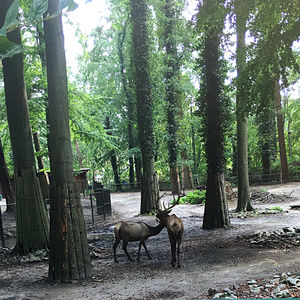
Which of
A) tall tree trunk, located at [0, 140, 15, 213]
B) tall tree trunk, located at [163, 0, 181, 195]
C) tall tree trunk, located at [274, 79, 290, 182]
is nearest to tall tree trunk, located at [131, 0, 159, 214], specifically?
tall tree trunk, located at [163, 0, 181, 195]

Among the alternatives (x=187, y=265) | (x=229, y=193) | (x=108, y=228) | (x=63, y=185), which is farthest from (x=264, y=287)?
(x=229, y=193)

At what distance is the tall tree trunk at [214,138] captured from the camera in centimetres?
1159

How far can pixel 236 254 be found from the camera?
7977 millimetres

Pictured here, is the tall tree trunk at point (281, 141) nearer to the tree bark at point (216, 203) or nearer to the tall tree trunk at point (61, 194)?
the tree bark at point (216, 203)

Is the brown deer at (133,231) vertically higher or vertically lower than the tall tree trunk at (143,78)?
lower

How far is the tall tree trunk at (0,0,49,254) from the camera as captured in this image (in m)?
9.13

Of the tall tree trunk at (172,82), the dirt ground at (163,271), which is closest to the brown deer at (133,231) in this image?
the dirt ground at (163,271)

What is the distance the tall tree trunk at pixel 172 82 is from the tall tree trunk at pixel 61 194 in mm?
16018

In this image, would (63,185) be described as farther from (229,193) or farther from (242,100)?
(229,193)

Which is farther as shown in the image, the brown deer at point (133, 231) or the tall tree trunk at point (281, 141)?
the tall tree trunk at point (281, 141)

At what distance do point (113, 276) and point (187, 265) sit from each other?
1488mm

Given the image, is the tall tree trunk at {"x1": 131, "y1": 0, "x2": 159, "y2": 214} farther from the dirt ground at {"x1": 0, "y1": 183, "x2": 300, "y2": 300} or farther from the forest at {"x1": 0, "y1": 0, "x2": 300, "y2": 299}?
the dirt ground at {"x1": 0, "y1": 183, "x2": 300, "y2": 300}

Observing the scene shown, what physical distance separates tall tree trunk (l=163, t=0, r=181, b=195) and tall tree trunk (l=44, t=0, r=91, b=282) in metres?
16.0

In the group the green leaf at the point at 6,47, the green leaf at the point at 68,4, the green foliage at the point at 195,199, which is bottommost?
the green foliage at the point at 195,199
